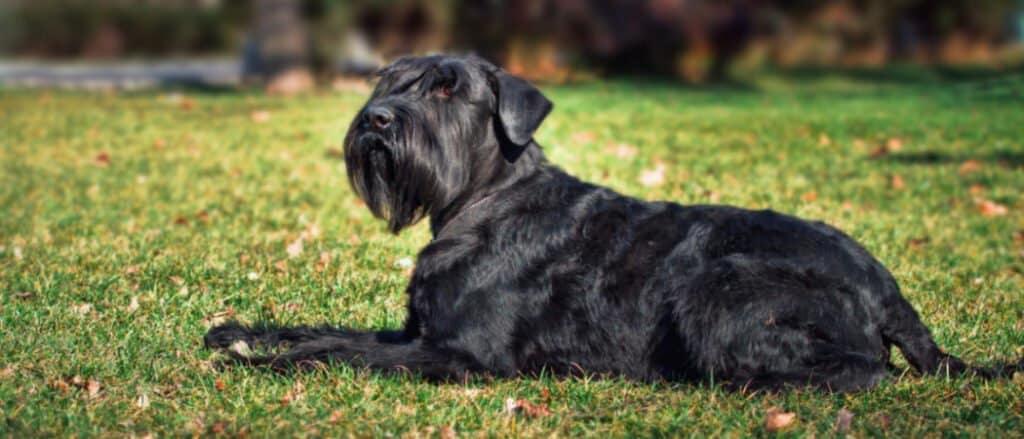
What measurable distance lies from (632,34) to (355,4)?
6.57m

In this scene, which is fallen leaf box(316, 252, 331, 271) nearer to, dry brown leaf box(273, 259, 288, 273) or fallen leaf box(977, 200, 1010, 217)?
dry brown leaf box(273, 259, 288, 273)

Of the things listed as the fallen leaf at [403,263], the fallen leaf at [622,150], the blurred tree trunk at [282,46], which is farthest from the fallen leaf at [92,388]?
the blurred tree trunk at [282,46]

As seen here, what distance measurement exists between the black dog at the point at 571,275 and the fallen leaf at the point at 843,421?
0.27 meters

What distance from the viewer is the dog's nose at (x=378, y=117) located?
482 centimetres

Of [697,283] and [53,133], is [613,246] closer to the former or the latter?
[697,283]

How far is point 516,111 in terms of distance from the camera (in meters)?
5.00

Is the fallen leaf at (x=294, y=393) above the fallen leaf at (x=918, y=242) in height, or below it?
above

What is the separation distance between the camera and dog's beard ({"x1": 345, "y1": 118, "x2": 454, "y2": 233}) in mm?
4867

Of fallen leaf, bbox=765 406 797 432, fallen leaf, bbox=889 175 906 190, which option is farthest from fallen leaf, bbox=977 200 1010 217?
fallen leaf, bbox=765 406 797 432

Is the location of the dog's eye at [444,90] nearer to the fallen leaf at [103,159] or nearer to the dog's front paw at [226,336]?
the dog's front paw at [226,336]

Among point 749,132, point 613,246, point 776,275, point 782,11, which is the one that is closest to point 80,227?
point 613,246

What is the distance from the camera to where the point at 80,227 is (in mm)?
8578

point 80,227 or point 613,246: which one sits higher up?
point 613,246

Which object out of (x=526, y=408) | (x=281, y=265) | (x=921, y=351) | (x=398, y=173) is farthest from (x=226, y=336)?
(x=921, y=351)
